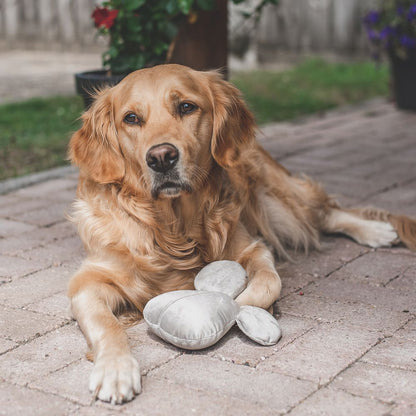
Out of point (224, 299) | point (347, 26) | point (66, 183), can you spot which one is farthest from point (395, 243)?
point (347, 26)

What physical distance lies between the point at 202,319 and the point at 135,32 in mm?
2578

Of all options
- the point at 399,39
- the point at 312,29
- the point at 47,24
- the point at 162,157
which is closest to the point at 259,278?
the point at 162,157

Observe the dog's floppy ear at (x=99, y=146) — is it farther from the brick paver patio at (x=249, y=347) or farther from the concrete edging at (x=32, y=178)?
the concrete edging at (x=32, y=178)

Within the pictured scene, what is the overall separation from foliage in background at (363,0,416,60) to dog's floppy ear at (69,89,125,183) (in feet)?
16.1

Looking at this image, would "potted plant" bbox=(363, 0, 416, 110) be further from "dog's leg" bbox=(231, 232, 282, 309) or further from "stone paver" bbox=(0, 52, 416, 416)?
"dog's leg" bbox=(231, 232, 282, 309)

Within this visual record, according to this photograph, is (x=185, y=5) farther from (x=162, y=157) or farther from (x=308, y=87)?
(x=308, y=87)

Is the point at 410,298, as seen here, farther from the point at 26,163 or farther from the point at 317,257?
the point at 26,163

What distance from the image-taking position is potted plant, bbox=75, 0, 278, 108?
14.7 feet

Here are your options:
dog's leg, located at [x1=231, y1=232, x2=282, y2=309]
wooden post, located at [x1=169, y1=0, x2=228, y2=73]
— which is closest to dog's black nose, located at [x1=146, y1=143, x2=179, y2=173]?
dog's leg, located at [x1=231, y1=232, x2=282, y2=309]

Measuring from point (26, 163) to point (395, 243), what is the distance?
9.97ft

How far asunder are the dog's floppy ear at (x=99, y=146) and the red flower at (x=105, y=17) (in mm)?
1359

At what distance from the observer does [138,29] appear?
15.0ft

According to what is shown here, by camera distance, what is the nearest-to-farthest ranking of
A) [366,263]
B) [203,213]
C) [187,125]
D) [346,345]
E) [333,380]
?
[333,380] → [346,345] → [187,125] → [203,213] → [366,263]

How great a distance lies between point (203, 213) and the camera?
3188mm
